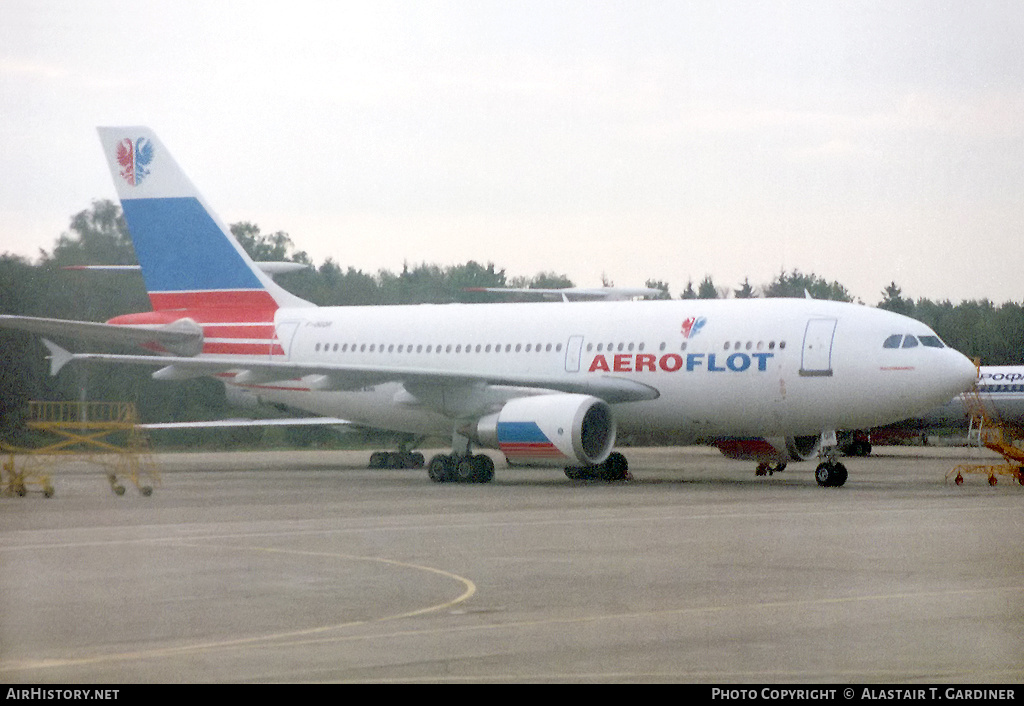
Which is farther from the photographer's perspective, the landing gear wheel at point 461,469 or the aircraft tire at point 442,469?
the aircraft tire at point 442,469

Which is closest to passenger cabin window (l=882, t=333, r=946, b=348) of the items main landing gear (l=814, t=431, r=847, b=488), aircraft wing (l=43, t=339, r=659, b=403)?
main landing gear (l=814, t=431, r=847, b=488)

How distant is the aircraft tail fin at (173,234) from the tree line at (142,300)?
2.77 ft

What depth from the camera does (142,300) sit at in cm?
3812

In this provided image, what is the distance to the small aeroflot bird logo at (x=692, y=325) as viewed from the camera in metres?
27.6

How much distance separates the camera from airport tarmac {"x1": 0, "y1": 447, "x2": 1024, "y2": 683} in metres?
8.39

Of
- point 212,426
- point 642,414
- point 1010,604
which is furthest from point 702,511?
point 212,426

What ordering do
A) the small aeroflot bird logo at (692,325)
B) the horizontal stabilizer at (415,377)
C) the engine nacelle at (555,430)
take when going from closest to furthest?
the engine nacelle at (555,430), the small aeroflot bird logo at (692,325), the horizontal stabilizer at (415,377)

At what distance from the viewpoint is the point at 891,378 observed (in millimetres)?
25719

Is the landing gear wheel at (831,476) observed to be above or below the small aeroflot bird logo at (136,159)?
below

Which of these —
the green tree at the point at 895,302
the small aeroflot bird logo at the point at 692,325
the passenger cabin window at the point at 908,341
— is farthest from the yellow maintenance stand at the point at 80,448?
the green tree at the point at 895,302

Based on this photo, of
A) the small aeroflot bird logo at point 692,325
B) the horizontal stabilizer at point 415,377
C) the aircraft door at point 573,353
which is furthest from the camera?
the aircraft door at point 573,353

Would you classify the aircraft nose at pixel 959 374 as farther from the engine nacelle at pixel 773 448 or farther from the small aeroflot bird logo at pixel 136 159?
the small aeroflot bird logo at pixel 136 159

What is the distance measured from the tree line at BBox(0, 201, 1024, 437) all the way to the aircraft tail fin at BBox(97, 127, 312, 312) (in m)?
0.84
